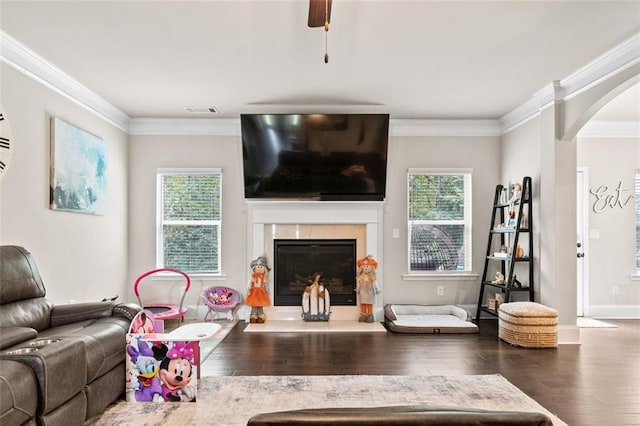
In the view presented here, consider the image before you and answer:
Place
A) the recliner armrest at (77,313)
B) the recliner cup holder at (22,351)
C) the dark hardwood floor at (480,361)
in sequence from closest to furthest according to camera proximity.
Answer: the recliner cup holder at (22,351), the dark hardwood floor at (480,361), the recliner armrest at (77,313)

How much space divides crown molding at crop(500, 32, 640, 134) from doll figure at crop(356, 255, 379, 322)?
8.35 ft

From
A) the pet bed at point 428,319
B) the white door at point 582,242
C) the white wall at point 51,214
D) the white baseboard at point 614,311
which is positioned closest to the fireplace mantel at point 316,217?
the pet bed at point 428,319

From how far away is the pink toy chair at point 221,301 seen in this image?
17.5 ft

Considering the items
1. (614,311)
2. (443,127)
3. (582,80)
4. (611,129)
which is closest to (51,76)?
(443,127)

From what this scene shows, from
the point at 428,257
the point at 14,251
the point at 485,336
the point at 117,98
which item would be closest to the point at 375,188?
the point at 428,257

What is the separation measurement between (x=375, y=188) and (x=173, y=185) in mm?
2703

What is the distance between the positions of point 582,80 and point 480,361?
2.82 metres

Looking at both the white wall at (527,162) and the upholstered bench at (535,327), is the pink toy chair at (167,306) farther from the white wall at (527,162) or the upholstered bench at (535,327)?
the white wall at (527,162)

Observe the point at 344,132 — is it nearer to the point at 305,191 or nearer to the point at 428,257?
the point at 305,191

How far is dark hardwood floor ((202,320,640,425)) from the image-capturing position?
2.87 metres

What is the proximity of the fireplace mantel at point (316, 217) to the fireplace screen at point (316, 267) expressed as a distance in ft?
0.51

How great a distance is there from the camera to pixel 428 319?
5137 millimetres

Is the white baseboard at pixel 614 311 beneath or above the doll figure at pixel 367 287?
beneath

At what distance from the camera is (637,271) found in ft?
19.3
